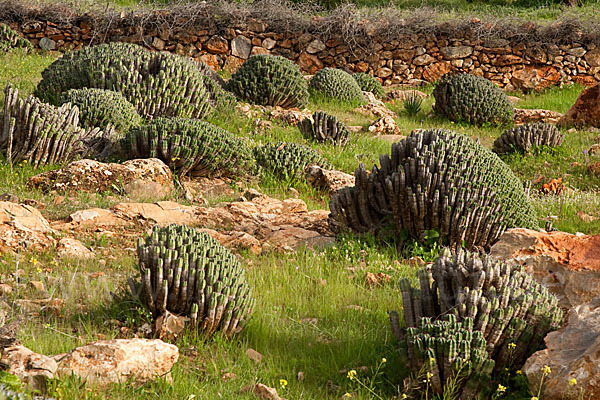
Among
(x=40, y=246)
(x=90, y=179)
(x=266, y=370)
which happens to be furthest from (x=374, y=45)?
(x=266, y=370)

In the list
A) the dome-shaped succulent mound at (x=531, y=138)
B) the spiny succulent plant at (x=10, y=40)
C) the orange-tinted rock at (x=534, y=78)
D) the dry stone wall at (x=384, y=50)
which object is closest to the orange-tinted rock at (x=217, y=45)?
the dry stone wall at (x=384, y=50)

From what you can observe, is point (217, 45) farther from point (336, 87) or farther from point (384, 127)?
point (384, 127)

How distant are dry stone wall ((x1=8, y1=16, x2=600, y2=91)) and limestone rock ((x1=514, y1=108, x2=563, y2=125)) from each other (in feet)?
10.9

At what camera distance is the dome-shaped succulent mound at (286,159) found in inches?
338

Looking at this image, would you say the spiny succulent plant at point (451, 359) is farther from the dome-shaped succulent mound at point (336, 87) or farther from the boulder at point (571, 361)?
the dome-shaped succulent mound at point (336, 87)

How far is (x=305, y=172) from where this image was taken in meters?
8.65

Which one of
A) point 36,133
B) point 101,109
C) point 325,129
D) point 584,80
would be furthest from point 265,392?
point 584,80

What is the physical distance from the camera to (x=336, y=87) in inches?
566

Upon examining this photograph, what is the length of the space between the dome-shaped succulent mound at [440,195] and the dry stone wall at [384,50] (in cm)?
1179

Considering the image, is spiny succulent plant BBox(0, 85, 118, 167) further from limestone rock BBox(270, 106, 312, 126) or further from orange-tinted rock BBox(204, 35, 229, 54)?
orange-tinted rock BBox(204, 35, 229, 54)

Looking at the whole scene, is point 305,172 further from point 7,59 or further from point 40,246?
point 7,59

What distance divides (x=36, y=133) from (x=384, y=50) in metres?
12.1

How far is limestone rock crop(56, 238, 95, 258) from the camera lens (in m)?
5.18

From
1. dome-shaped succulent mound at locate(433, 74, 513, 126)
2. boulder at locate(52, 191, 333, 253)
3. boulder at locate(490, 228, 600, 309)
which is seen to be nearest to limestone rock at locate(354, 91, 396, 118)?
dome-shaped succulent mound at locate(433, 74, 513, 126)
